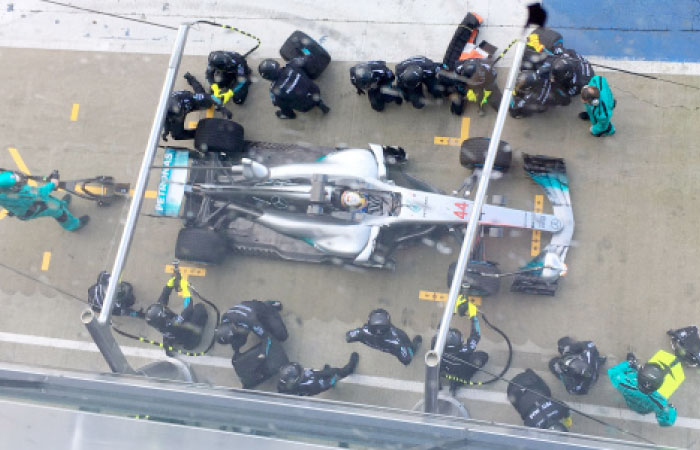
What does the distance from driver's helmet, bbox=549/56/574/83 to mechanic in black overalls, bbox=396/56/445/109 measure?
150 centimetres

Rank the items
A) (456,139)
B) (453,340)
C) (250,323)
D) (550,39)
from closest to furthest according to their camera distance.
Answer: (453,340)
(250,323)
(550,39)
(456,139)

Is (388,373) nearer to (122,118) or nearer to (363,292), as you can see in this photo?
(363,292)

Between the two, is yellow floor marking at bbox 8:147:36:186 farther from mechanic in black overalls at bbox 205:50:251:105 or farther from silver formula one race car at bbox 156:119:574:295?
mechanic in black overalls at bbox 205:50:251:105

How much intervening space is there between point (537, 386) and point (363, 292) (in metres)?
2.62

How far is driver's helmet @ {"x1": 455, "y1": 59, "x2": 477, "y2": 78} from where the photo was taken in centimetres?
700

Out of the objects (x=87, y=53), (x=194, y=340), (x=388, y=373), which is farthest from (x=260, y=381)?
(x=87, y=53)

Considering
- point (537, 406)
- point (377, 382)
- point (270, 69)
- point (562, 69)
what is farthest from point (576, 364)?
point (270, 69)

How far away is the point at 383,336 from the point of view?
6715 mm

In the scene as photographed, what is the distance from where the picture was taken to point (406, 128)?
820cm

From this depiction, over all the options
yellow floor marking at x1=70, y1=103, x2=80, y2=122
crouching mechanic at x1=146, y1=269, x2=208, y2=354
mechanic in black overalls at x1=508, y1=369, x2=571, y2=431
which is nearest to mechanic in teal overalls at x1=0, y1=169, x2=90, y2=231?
yellow floor marking at x1=70, y1=103, x2=80, y2=122

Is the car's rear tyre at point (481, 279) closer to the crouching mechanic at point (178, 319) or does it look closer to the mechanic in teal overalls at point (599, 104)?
the mechanic in teal overalls at point (599, 104)

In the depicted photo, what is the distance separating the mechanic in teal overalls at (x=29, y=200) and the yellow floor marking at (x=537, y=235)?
686 cm

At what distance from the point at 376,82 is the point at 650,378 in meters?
4.94

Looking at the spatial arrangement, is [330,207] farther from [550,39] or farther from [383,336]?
[550,39]
